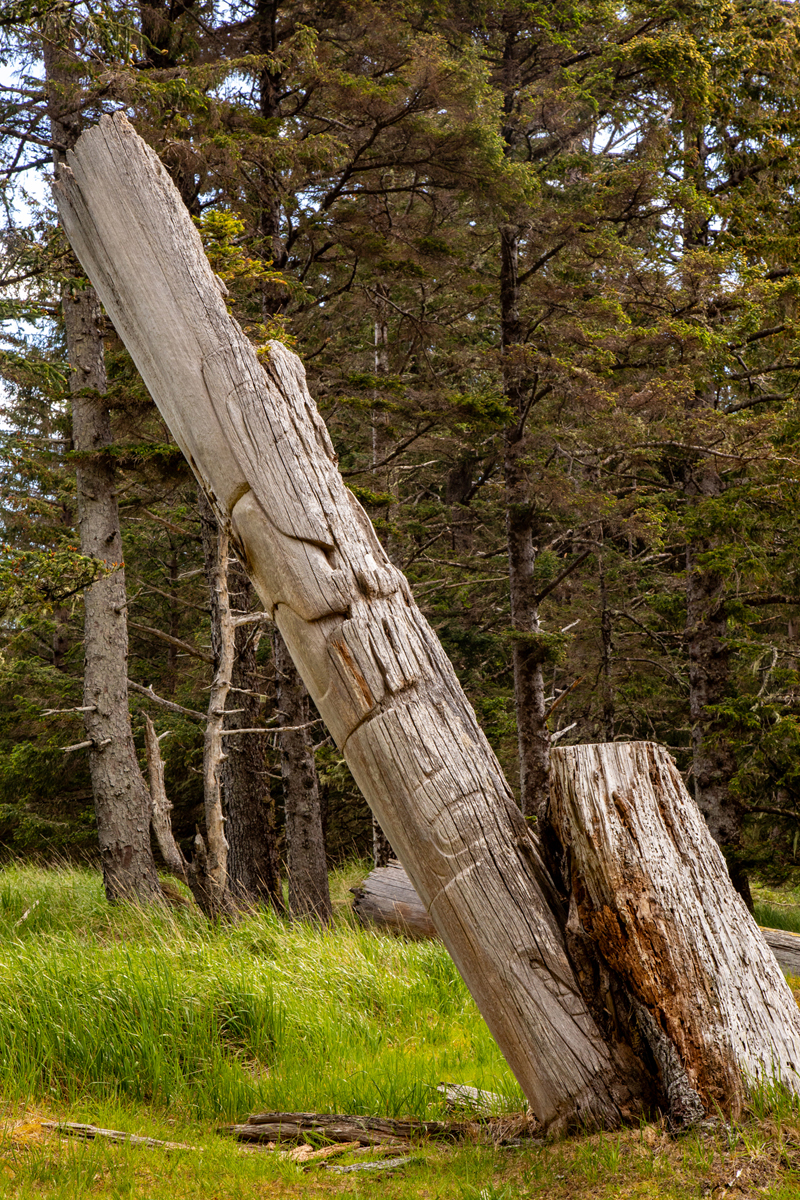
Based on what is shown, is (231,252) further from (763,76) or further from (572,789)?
(763,76)

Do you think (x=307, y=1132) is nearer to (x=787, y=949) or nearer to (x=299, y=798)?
(x=787, y=949)

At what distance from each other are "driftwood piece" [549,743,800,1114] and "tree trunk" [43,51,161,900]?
7.07 m

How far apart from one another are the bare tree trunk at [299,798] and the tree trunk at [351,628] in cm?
737

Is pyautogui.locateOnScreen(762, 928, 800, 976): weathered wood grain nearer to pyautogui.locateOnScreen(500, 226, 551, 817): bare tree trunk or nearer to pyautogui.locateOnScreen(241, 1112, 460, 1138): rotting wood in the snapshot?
pyautogui.locateOnScreen(500, 226, 551, 817): bare tree trunk

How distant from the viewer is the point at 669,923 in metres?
3.33

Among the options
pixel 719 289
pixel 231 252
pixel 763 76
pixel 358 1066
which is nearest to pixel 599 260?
pixel 719 289

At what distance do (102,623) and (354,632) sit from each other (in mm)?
7083

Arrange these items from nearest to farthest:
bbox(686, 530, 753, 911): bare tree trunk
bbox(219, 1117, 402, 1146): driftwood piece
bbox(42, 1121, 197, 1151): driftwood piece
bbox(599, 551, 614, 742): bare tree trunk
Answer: bbox(42, 1121, 197, 1151): driftwood piece, bbox(219, 1117, 402, 1146): driftwood piece, bbox(686, 530, 753, 911): bare tree trunk, bbox(599, 551, 614, 742): bare tree trunk

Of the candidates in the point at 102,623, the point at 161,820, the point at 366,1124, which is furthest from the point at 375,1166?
the point at 102,623

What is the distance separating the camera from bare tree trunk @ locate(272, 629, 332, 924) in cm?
1116

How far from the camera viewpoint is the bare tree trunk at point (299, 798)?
11.2m

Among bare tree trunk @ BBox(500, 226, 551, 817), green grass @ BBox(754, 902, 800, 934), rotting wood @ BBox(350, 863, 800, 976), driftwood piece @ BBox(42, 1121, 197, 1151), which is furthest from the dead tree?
green grass @ BBox(754, 902, 800, 934)

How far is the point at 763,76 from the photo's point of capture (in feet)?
37.4

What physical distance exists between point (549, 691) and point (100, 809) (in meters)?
10.9
